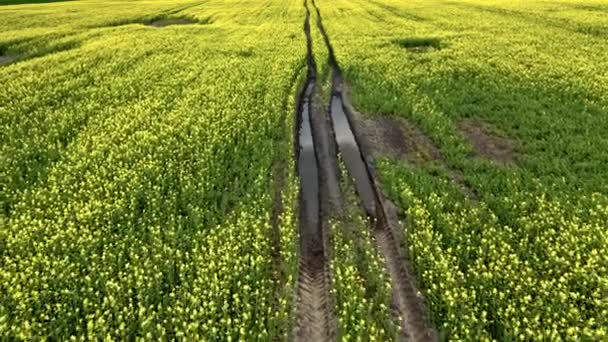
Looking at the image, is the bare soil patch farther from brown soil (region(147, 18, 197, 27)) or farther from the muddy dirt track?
brown soil (region(147, 18, 197, 27))

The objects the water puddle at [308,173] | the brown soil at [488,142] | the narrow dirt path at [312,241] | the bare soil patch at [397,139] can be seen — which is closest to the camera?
the narrow dirt path at [312,241]

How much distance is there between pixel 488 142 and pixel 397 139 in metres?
3.24

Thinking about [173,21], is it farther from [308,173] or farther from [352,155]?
A: [308,173]

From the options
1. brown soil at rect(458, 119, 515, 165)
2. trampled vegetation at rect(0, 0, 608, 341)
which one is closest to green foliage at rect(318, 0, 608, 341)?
trampled vegetation at rect(0, 0, 608, 341)

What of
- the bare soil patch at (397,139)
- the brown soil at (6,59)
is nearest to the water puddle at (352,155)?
the bare soil patch at (397,139)

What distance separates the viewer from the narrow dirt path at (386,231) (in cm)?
858

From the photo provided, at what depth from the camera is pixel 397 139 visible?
1642cm

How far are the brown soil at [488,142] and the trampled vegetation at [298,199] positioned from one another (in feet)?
0.29

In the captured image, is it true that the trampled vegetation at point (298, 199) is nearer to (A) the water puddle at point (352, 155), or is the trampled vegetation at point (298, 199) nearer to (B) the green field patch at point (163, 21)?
(A) the water puddle at point (352, 155)

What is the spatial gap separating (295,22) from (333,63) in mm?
19168

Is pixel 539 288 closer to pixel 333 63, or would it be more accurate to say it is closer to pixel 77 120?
pixel 77 120

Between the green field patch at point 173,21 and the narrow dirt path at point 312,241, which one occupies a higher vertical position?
the green field patch at point 173,21

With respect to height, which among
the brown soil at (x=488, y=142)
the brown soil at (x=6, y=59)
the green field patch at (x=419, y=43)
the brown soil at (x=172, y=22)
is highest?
the brown soil at (x=172, y=22)

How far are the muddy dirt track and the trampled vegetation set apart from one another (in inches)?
2.8
